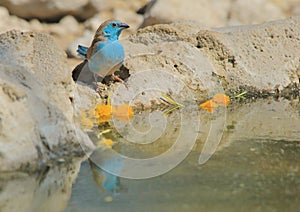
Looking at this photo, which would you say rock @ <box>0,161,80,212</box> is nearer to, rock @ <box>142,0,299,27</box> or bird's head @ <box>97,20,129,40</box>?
bird's head @ <box>97,20,129,40</box>

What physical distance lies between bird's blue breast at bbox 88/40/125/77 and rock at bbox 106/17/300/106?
0.67 feet

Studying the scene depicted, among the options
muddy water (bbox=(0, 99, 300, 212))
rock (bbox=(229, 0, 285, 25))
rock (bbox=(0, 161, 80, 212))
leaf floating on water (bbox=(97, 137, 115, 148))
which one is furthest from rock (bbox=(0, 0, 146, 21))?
rock (bbox=(0, 161, 80, 212))

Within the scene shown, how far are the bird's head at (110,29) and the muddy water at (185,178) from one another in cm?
134

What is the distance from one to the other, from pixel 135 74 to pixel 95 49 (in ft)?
1.49

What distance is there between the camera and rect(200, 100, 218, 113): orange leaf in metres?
5.74

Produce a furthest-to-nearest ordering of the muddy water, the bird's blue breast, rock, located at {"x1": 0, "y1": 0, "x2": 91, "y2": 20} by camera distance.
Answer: rock, located at {"x1": 0, "y1": 0, "x2": 91, "y2": 20}, the bird's blue breast, the muddy water

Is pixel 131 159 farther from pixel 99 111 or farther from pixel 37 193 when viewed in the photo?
pixel 99 111

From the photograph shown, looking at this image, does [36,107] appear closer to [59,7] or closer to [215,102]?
[215,102]

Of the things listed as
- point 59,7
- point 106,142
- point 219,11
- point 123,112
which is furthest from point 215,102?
point 59,7

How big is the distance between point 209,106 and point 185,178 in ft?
7.10

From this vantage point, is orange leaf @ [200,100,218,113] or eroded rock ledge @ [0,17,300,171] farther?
orange leaf @ [200,100,218,113]

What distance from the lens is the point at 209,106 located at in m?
5.81

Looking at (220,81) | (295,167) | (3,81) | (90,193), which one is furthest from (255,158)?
(220,81)

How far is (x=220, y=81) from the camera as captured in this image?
20.3 ft
